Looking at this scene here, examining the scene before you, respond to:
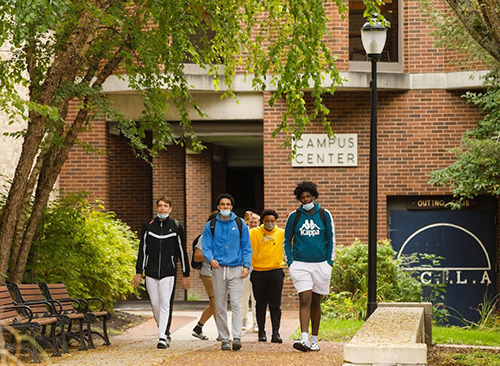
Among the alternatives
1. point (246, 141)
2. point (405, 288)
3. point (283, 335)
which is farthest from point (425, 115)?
point (283, 335)

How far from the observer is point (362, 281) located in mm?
15680

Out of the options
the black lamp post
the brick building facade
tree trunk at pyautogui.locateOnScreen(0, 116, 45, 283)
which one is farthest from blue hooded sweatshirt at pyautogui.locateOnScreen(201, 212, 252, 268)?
the brick building facade

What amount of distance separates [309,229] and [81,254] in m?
5.13

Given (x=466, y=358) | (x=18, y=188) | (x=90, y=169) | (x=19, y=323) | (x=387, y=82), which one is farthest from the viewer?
(x=90, y=169)

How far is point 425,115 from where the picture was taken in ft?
60.7

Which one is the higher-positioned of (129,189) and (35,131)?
(35,131)

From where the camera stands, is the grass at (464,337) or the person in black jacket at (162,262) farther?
the grass at (464,337)

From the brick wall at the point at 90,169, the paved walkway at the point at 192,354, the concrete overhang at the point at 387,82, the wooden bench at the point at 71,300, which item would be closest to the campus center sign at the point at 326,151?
the concrete overhang at the point at 387,82

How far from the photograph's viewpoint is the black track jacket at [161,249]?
11.0m

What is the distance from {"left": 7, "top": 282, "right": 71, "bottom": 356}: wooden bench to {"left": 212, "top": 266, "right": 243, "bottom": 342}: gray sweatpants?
1743mm

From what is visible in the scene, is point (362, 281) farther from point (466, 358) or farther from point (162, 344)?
point (466, 358)

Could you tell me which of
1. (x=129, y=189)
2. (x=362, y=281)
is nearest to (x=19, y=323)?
(x=362, y=281)

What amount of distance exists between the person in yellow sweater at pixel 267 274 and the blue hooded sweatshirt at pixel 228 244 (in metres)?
1.03

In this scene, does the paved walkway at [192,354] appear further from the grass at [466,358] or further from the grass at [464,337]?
the grass at [464,337]
